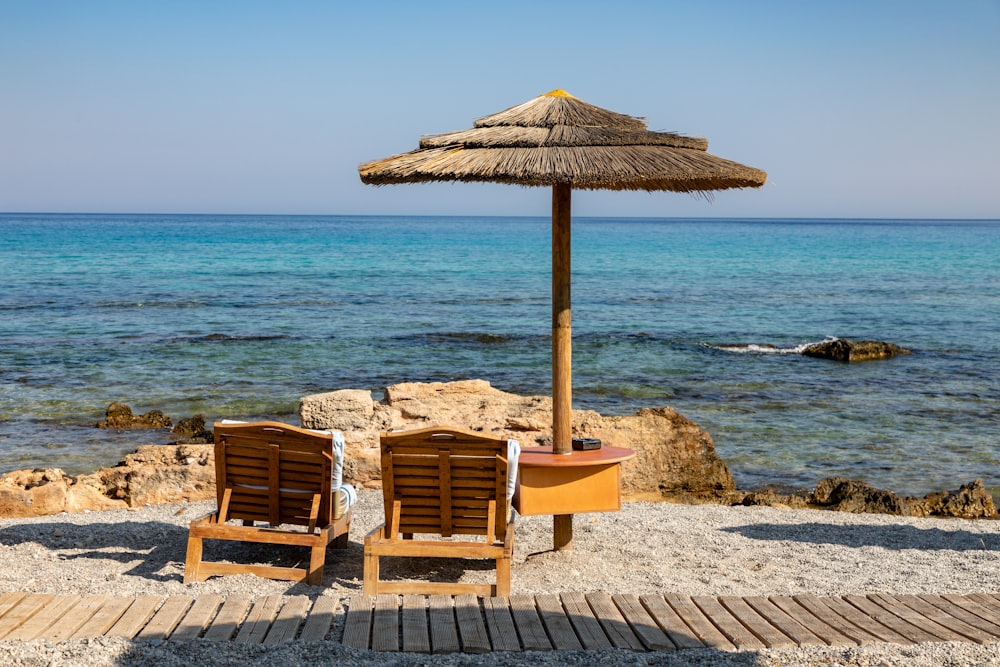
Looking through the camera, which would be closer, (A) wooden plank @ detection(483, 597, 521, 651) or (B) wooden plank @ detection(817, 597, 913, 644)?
(A) wooden plank @ detection(483, 597, 521, 651)

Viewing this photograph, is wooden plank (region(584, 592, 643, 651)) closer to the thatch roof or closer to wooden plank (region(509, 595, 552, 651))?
wooden plank (region(509, 595, 552, 651))

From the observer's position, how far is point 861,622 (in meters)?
4.59

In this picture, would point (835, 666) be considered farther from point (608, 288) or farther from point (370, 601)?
point (608, 288)

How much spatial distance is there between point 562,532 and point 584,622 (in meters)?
1.78

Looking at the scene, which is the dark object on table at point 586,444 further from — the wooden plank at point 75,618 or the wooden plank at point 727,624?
the wooden plank at point 75,618

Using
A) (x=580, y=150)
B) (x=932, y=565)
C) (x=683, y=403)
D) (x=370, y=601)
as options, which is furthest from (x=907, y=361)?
(x=370, y=601)

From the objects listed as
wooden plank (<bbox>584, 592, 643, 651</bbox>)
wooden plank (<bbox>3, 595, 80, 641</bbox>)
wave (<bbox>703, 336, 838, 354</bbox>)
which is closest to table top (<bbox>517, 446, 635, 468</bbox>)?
wooden plank (<bbox>584, 592, 643, 651</bbox>)

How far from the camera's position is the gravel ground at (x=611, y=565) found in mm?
4082

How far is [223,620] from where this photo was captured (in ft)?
14.5

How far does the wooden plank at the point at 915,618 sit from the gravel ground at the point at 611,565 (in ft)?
0.48

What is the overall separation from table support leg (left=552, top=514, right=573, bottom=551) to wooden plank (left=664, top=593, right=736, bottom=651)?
1.36m

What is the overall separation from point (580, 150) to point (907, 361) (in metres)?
15.8

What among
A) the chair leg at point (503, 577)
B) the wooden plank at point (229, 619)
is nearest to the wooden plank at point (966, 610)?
the chair leg at point (503, 577)

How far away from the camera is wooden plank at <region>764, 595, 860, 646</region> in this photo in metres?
4.31
